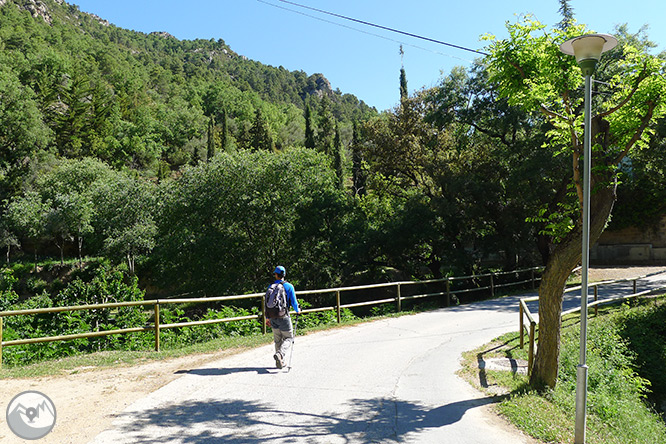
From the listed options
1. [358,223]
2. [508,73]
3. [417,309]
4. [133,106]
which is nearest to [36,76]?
[133,106]

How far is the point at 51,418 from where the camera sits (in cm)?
518

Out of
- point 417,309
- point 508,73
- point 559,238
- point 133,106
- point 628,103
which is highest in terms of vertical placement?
point 133,106

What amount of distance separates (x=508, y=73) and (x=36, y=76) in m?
89.2

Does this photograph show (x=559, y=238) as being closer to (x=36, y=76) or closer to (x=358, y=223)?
(x=358, y=223)

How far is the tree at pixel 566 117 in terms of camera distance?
624 centimetres

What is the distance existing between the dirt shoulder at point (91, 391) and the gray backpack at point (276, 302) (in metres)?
1.68

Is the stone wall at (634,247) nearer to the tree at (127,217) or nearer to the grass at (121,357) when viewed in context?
the grass at (121,357)

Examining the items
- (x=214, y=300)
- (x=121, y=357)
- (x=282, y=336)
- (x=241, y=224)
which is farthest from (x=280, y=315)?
(x=241, y=224)

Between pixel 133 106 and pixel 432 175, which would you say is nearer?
pixel 432 175

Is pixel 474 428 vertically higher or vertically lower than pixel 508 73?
lower

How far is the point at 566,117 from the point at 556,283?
2314 mm

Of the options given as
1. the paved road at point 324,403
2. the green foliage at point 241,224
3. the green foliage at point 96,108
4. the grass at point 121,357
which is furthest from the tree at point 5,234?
the paved road at point 324,403

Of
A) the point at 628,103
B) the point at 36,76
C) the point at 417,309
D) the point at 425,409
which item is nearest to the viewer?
the point at 425,409

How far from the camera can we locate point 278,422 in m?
5.20
